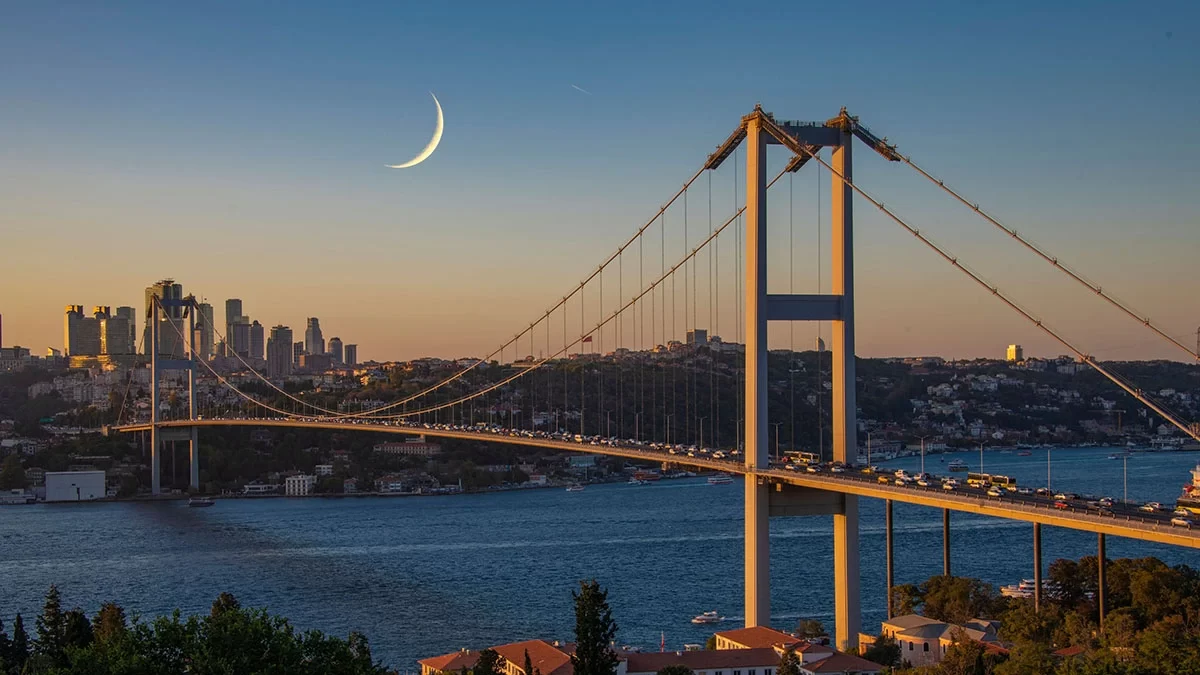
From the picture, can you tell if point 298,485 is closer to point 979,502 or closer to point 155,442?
point 155,442

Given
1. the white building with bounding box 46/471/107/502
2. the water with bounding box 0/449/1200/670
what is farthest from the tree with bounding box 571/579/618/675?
the white building with bounding box 46/471/107/502

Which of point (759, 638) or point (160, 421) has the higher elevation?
point (160, 421)

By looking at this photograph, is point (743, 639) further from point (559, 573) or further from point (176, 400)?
point (176, 400)

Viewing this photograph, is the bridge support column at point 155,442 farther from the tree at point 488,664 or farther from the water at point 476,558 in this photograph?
the tree at point 488,664

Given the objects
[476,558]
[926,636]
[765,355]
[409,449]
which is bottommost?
[476,558]

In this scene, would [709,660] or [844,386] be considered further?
[844,386]

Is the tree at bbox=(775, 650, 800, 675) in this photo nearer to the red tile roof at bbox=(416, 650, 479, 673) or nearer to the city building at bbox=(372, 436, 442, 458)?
the red tile roof at bbox=(416, 650, 479, 673)

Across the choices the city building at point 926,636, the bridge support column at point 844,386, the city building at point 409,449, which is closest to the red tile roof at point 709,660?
the bridge support column at point 844,386

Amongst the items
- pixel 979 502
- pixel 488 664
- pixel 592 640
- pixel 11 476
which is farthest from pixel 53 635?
pixel 11 476
